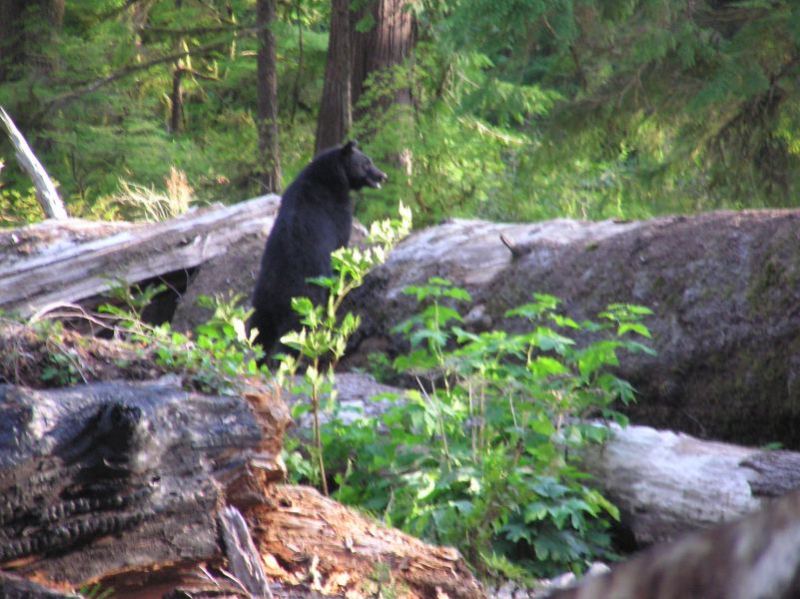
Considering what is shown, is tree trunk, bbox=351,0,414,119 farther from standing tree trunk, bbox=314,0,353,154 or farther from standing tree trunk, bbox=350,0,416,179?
standing tree trunk, bbox=314,0,353,154

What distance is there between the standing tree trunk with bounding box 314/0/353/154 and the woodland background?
3 centimetres

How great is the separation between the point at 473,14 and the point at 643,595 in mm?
6227

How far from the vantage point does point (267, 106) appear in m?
14.3

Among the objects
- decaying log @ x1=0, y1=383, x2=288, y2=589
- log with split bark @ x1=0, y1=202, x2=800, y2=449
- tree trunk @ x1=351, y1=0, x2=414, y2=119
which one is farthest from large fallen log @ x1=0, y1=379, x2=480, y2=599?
tree trunk @ x1=351, y1=0, x2=414, y2=119

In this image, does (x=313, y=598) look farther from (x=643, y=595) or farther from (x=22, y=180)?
(x=22, y=180)

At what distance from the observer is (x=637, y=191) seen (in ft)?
32.2

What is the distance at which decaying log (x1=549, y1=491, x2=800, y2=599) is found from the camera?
61cm

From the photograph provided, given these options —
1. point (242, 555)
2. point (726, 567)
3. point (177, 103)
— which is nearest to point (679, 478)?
point (242, 555)

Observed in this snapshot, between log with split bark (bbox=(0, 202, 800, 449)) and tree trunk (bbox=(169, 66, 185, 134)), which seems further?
tree trunk (bbox=(169, 66, 185, 134))

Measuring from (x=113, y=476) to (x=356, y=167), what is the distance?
21.6 feet

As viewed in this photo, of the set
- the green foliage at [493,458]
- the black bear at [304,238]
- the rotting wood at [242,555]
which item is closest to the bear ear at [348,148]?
the black bear at [304,238]

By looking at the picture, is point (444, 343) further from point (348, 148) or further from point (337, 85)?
point (337, 85)

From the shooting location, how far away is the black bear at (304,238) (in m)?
8.07

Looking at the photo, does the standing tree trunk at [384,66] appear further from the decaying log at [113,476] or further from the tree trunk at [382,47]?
the decaying log at [113,476]
